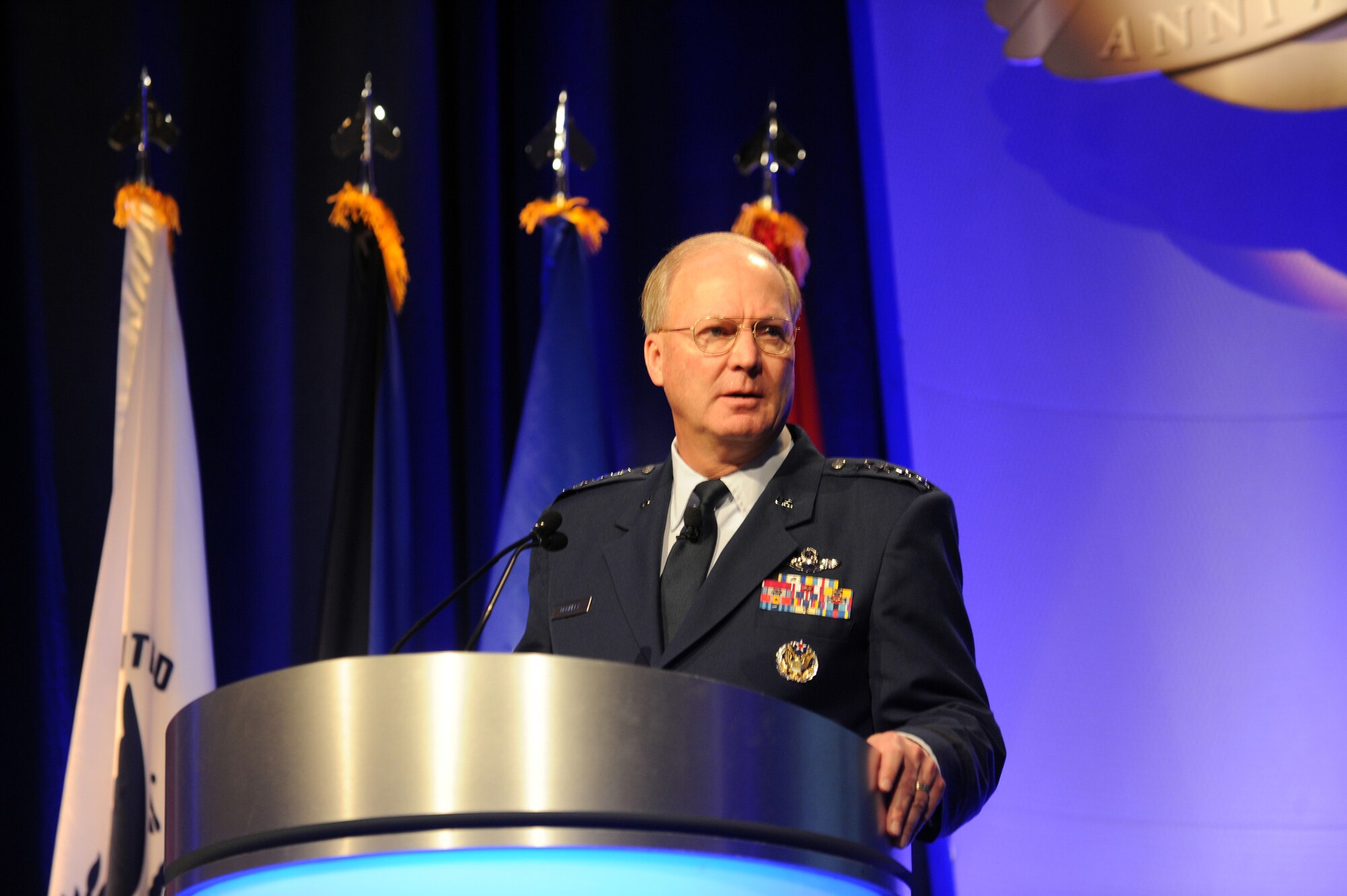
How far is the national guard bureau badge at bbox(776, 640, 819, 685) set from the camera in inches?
65.2

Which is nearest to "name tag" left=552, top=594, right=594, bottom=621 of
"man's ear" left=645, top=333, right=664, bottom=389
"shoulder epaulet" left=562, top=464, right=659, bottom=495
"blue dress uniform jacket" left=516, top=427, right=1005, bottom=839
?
"blue dress uniform jacket" left=516, top=427, right=1005, bottom=839

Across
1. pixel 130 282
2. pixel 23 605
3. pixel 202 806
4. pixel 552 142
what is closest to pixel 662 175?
pixel 552 142

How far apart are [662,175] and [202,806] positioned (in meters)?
3.03

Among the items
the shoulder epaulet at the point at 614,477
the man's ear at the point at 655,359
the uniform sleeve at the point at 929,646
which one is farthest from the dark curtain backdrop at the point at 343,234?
the uniform sleeve at the point at 929,646

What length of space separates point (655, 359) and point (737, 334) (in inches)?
8.3

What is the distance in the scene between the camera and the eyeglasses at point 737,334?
1.90m

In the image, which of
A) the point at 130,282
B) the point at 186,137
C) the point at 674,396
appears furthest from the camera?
the point at 186,137

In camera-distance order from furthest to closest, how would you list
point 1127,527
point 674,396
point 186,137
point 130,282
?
point 186,137, point 130,282, point 1127,527, point 674,396

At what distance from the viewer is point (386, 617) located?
3.29 metres

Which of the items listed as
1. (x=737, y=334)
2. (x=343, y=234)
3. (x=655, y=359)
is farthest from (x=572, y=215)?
(x=737, y=334)

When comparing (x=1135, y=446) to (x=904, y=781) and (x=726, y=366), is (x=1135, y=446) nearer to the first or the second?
(x=726, y=366)

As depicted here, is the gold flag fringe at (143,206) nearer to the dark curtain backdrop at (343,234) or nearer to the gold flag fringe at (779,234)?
the dark curtain backdrop at (343,234)

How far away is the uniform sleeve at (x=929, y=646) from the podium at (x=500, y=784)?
0.46m

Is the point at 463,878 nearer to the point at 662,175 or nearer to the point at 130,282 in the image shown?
the point at 130,282
